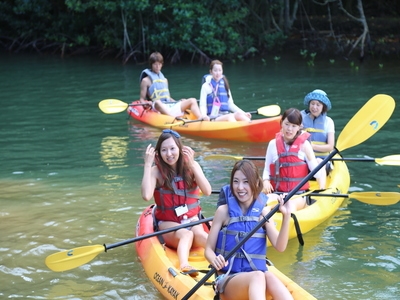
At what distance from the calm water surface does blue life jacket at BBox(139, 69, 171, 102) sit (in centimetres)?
48

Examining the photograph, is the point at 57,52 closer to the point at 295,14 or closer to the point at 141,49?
the point at 141,49

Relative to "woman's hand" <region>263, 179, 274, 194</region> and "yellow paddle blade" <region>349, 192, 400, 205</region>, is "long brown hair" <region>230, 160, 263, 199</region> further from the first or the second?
"woman's hand" <region>263, 179, 274, 194</region>

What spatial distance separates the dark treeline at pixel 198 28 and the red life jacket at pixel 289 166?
9.77 meters

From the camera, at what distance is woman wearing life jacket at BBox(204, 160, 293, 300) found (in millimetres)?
3596

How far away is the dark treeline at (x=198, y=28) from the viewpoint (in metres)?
15.4

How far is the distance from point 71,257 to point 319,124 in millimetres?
2875

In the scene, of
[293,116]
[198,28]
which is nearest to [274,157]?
[293,116]

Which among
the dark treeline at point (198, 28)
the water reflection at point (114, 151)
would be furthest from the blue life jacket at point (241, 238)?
the dark treeline at point (198, 28)

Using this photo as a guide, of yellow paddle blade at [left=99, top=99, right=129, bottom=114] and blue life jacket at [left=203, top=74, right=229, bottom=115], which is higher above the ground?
blue life jacket at [left=203, top=74, right=229, bottom=115]

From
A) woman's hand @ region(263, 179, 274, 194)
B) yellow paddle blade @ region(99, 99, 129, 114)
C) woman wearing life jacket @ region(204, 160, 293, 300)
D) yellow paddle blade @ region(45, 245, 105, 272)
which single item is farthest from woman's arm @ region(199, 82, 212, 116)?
woman wearing life jacket @ region(204, 160, 293, 300)

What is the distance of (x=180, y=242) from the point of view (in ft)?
14.5

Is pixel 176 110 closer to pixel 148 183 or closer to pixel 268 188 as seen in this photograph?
pixel 268 188

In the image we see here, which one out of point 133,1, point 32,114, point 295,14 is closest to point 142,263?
point 32,114

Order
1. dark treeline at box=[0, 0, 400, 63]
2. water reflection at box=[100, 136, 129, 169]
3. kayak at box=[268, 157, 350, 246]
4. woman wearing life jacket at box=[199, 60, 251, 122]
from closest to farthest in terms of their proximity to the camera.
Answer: kayak at box=[268, 157, 350, 246], water reflection at box=[100, 136, 129, 169], woman wearing life jacket at box=[199, 60, 251, 122], dark treeline at box=[0, 0, 400, 63]
